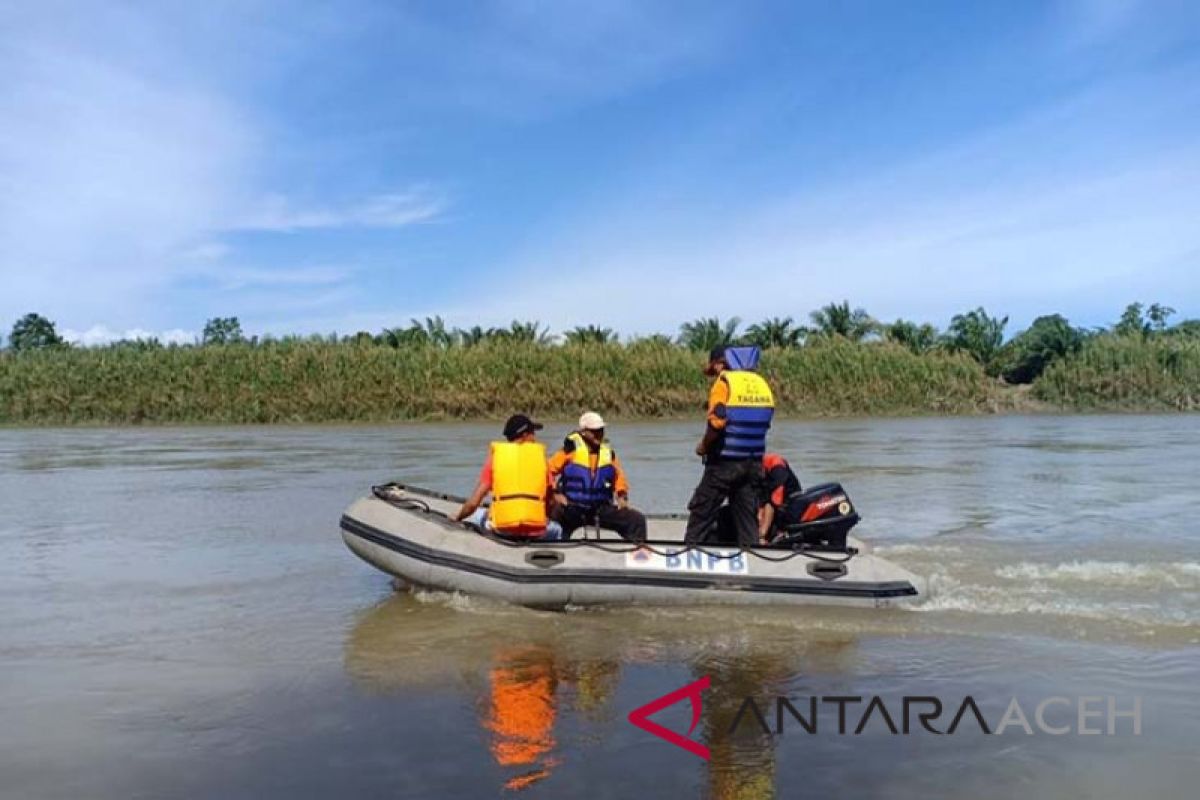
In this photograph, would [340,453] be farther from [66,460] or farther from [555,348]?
[555,348]

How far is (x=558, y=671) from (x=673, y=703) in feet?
2.45

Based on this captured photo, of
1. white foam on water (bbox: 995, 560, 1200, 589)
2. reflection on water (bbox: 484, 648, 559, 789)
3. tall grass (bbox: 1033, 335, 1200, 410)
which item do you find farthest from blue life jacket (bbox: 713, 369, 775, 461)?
tall grass (bbox: 1033, 335, 1200, 410)

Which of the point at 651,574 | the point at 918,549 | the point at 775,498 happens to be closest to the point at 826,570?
the point at 775,498

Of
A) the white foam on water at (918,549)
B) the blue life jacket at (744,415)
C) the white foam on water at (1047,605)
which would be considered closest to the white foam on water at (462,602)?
the blue life jacket at (744,415)

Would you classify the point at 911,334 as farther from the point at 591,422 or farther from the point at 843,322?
the point at 591,422

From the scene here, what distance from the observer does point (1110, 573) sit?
7051 millimetres

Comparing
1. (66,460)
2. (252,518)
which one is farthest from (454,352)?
(252,518)

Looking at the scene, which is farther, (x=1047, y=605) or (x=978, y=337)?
(x=978, y=337)

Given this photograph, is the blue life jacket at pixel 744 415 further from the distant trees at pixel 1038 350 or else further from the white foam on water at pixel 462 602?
the distant trees at pixel 1038 350

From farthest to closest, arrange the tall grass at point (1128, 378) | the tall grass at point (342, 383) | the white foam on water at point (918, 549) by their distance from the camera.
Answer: the tall grass at point (1128, 378)
the tall grass at point (342, 383)
the white foam on water at point (918, 549)

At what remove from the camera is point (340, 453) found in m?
18.5

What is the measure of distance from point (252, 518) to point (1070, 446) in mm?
14232

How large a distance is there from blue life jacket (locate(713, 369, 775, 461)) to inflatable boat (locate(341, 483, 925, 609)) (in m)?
0.58

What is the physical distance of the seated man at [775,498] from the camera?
6.82 m
